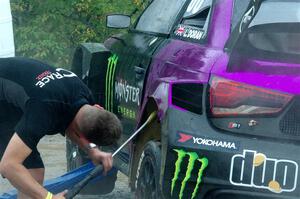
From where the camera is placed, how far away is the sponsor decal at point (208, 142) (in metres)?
3.86

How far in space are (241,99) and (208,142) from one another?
0.91 feet

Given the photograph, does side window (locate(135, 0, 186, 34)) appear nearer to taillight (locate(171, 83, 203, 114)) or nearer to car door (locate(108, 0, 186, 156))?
car door (locate(108, 0, 186, 156))

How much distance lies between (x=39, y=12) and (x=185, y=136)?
326 inches

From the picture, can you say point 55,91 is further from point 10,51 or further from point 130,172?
Result: point 10,51

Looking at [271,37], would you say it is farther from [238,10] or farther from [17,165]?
[17,165]

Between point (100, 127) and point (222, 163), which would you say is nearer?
point (222, 163)

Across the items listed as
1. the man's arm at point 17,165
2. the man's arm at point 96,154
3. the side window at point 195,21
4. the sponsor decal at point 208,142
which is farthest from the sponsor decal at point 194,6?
the man's arm at point 17,165

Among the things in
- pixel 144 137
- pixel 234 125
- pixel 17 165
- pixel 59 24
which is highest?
pixel 234 125

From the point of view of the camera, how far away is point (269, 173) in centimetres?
379

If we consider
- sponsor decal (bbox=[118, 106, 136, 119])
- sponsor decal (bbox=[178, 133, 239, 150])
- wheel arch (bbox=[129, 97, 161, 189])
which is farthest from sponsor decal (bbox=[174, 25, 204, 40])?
sponsor decal (bbox=[178, 133, 239, 150])

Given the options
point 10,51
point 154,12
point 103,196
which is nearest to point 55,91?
point 154,12

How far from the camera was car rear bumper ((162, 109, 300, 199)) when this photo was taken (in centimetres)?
379

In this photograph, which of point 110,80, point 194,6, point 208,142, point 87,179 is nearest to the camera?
point 208,142

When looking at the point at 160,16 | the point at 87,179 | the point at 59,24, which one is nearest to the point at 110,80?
the point at 160,16
